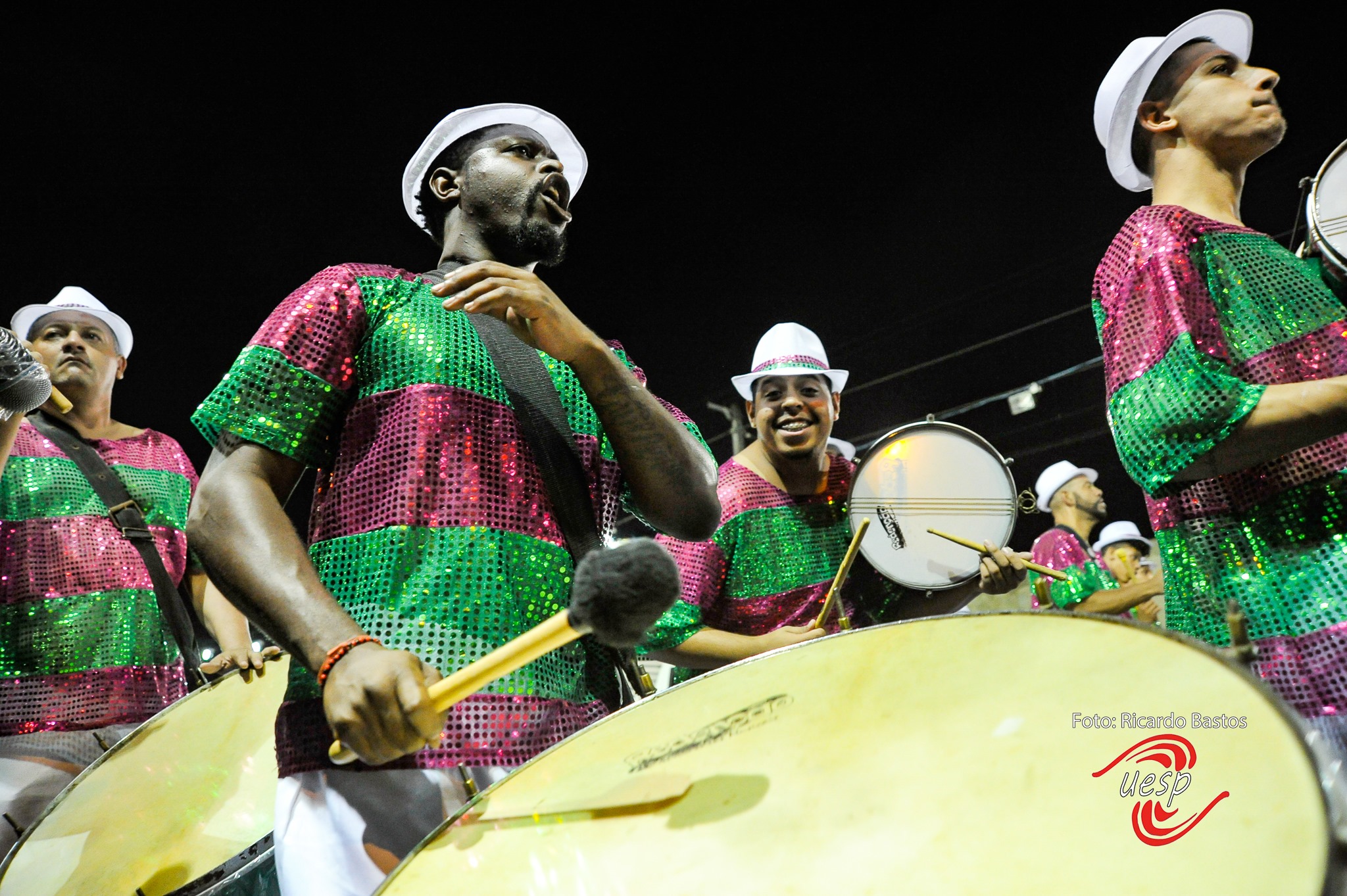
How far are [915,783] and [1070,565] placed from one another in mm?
7891

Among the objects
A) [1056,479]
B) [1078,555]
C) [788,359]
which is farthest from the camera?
[1056,479]

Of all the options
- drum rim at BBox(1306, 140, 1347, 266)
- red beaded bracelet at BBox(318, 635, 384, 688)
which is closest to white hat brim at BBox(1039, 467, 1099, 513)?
drum rim at BBox(1306, 140, 1347, 266)

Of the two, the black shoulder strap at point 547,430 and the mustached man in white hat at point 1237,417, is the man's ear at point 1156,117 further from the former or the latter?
the black shoulder strap at point 547,430

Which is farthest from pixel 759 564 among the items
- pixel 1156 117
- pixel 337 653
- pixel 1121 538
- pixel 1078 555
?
pixel 1121 538

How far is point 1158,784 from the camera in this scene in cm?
99

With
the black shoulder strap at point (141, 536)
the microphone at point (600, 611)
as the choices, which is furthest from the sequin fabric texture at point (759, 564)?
the microphone at point (600, 611)

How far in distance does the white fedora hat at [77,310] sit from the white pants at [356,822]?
14.2 feet

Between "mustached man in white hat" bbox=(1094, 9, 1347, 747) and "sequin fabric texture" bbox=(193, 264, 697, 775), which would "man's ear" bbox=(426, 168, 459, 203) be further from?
"mustached man in white hat" bbox=(1094, 9, 1347, 747)

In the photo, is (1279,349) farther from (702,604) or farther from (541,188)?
(702,604)

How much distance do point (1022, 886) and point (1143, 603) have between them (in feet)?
27.4

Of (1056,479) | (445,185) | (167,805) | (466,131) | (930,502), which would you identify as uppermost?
(466,131)

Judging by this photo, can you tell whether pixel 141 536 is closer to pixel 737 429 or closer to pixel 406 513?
pixel 406 513

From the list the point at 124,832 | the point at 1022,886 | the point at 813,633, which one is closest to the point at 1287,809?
the point at 1022,886

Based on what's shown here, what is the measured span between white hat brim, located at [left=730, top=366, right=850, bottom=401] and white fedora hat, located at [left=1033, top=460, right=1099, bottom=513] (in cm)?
598
